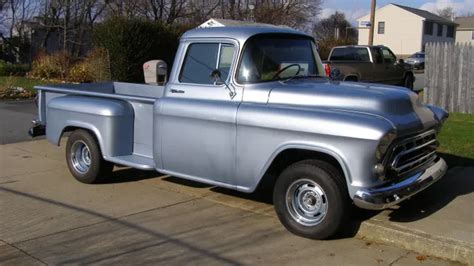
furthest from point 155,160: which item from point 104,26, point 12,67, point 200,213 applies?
point 12,67

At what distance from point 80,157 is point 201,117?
7.81 feet

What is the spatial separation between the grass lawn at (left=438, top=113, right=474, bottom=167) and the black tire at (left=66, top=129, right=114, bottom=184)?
4.65 metres

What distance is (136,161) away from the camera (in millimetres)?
6723

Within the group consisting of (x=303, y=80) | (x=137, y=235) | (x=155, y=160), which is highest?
(x=303, y=80)

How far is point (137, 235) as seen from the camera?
5445 mm

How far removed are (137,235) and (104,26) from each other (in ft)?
47.6

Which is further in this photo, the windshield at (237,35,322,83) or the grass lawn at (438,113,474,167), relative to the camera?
Result: the grass lawn at (438,113,474,167)

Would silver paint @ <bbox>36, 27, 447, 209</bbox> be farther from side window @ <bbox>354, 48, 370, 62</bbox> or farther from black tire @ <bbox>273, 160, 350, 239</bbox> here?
side window @ <bbox>354, 48, 370, 62</bbox>

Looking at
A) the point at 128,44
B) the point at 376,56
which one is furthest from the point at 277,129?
the point at 376,56

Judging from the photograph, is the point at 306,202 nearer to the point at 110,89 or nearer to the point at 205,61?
the point at 205,61

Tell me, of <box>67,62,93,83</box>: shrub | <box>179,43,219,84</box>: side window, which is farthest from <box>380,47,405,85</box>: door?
<box>179,43,219,84</box>: side window

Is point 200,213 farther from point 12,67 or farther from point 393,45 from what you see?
point 393,45

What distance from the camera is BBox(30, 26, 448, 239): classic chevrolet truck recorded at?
497 centimetres

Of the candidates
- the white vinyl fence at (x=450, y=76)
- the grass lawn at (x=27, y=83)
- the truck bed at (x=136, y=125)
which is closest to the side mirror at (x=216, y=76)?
the truck bed at (x=136, y=125)
